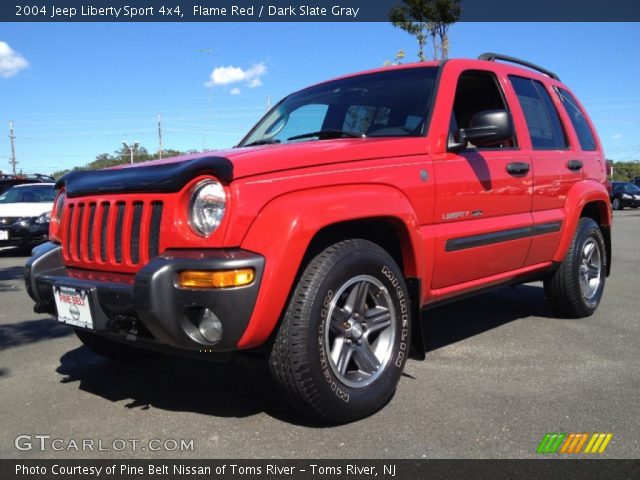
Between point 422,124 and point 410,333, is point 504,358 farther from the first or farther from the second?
point 422,124

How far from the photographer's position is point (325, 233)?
2.93 metres

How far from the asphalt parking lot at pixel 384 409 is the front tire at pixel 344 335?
0.18 metres

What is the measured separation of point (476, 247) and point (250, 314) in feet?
5.86

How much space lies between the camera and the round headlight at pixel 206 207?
2.58 m

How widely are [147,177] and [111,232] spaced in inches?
14.7

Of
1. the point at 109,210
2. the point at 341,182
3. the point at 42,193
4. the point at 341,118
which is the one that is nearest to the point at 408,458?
the point at 341,182

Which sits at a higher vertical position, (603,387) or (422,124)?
(422,124)

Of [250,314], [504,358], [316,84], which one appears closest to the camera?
[250,314]

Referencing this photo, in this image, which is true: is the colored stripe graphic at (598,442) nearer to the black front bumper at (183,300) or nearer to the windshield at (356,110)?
the black front bumper at (183,300)

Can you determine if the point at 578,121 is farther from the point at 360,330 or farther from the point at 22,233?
the point at 22,233

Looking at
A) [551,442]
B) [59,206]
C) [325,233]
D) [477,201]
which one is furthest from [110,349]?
[551,442]

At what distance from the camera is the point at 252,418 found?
9.87 ft

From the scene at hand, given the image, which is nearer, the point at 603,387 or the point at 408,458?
the point at 408,458

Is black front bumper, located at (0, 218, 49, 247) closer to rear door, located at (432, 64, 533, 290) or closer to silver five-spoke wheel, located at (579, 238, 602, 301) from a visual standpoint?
rear door, located at (432, 64, 533, 290)
